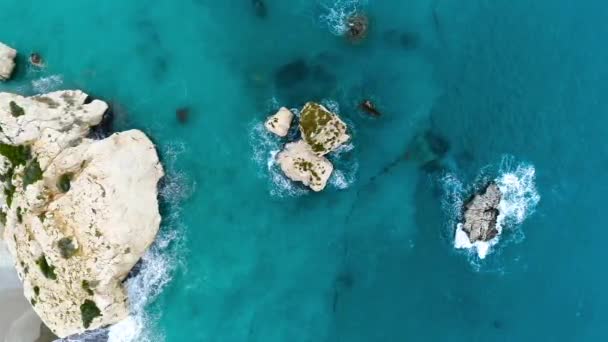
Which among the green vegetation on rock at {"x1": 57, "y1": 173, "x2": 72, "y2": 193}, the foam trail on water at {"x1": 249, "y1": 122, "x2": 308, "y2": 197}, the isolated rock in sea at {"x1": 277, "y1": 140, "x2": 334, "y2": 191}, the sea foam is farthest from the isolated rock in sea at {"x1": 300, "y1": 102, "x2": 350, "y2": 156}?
the green vegetation on rock at {"x1": 57, "y1": 173, "x2": 72, "y2": 193}

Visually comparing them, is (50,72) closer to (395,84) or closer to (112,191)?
(112,191)

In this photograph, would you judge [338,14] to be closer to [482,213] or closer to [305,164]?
[305,164]

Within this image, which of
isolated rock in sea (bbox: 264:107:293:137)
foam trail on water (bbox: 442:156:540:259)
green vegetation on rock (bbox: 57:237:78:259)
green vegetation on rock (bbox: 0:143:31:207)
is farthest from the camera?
foam trail on water (bbox: 442:156:540:259)

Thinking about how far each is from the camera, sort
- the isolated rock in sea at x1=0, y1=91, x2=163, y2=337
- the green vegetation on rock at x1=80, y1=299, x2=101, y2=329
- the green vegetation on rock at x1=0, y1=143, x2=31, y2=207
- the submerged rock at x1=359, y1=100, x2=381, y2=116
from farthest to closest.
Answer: the submerged rock at x1=359, y1=100, x2=381, y2=116, the green vegetation on rock at x1=0, y1=143, x2=31, y2=207, the green vegetation on rock at x1=80, y1=299, x2=101, y2=329, the isolated rock in sea at x1=0, y1=91, x2=163, y2=337

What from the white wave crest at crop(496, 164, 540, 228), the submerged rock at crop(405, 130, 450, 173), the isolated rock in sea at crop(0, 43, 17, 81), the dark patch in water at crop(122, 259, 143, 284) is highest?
the white wave crest at crop(496, 164, 540, 228)

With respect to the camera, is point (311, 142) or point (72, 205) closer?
point (72, 205)

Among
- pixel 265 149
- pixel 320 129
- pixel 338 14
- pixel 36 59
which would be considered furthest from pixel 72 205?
pixel 338 14

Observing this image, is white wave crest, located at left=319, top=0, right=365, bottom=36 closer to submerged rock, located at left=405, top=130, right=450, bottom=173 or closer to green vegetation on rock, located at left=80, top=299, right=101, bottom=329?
submerged rock, located at left=405, top=130, right=450, bottom=173
